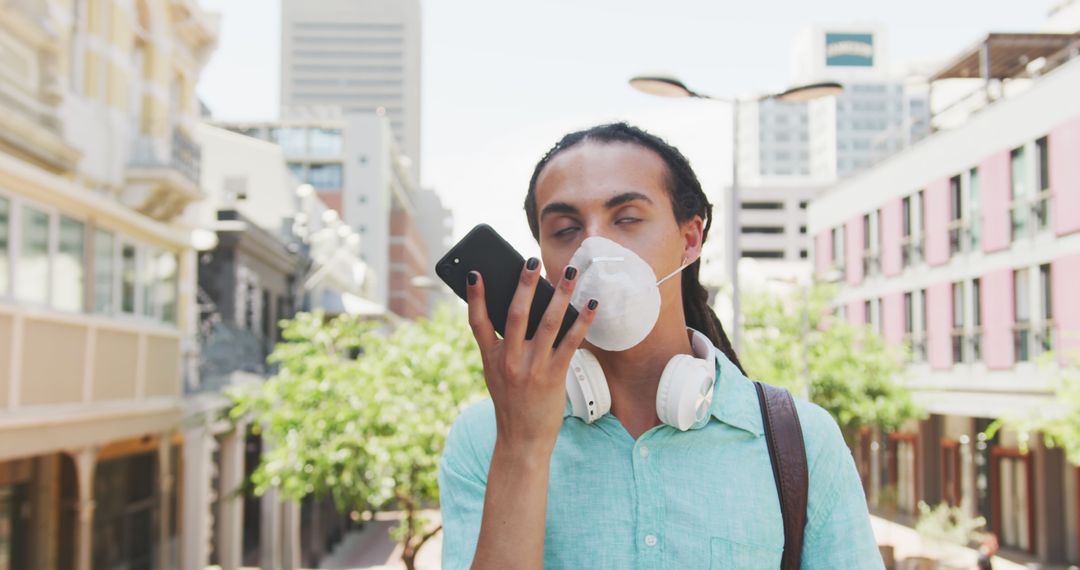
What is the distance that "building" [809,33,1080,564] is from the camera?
24.0 meters

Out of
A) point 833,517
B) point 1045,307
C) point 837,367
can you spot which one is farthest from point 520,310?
point 837,367

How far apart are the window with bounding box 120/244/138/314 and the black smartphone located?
48.5 feet

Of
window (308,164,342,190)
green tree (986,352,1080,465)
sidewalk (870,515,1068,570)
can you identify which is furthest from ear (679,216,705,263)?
window (308,164,342,190)

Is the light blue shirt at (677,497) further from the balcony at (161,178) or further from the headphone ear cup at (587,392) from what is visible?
the balcony at (161,178)

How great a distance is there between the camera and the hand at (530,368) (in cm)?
187

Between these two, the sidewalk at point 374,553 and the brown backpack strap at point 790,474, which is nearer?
the brown backpack strap at point 790,474

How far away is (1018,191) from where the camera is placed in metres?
25.8

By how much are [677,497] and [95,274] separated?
13916mm

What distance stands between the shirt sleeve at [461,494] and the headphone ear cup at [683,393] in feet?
1.21

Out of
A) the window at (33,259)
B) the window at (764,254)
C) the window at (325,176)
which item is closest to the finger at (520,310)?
the window at (33,259)

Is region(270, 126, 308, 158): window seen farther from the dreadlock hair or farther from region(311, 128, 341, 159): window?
the dreadlock hair

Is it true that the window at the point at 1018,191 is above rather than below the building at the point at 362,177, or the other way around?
below

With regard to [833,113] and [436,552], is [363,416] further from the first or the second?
[833,113]

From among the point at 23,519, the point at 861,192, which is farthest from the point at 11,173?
the point at 861,192
